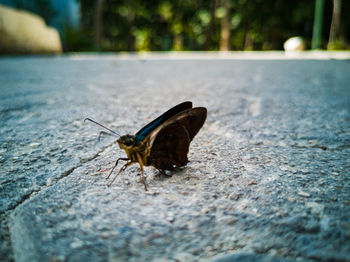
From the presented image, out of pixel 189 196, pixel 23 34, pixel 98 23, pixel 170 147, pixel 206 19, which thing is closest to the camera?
pixel 189 196

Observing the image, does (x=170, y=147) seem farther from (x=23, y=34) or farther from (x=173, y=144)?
(x=23, y=34)

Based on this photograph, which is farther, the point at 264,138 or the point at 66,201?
the point at 264,138

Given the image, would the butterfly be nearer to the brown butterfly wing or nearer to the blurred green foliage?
the brown butterfly wing

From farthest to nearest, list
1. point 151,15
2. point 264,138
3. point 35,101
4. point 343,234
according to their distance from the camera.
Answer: point 151,15
point 35,101
point 264,138
point 343,234

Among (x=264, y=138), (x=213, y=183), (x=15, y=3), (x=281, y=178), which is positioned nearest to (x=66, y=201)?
(x=213, y=183)

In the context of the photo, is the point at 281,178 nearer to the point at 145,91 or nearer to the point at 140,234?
the point at 140,234

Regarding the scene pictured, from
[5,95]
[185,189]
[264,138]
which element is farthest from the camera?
[5,95]

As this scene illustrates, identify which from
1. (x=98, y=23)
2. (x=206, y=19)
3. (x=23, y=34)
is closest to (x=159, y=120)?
(x=23, y=34)

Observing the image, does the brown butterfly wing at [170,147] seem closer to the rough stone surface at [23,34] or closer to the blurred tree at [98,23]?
the rough stone surface at [23,34]

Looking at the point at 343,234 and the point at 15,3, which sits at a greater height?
the point at 15,3
